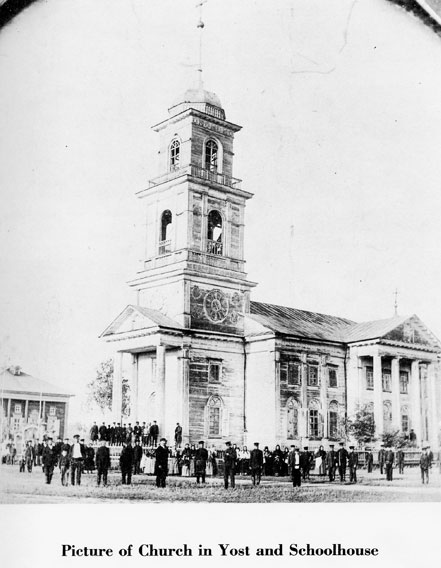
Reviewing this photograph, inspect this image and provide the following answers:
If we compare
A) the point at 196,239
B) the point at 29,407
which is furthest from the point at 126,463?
the point at 196,239

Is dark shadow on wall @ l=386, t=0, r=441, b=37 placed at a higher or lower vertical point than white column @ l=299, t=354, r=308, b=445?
higher

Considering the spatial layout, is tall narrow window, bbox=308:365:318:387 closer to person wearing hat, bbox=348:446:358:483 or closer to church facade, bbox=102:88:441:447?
church facade, bbox=102:88:441:447

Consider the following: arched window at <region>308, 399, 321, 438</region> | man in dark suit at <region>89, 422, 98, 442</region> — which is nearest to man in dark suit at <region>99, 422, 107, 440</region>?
man in dark suit at <region>89, 422, 98, 442</region>

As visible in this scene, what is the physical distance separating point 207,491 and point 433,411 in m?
7.26

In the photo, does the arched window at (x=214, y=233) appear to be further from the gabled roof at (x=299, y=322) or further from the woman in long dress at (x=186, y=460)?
the woman in long dress at (x=186, y=460)

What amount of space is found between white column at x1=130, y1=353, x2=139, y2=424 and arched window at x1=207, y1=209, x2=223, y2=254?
3039 mm

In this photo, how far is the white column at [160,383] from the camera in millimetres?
16406

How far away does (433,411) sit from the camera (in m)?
16.5

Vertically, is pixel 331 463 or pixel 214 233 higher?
pixel 214 233

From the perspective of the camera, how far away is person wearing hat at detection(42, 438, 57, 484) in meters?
10.3

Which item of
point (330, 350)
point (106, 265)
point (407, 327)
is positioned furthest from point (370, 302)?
point (330, 350)

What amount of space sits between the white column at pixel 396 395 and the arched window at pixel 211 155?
7023 mm

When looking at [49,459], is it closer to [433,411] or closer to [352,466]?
[352,466]
